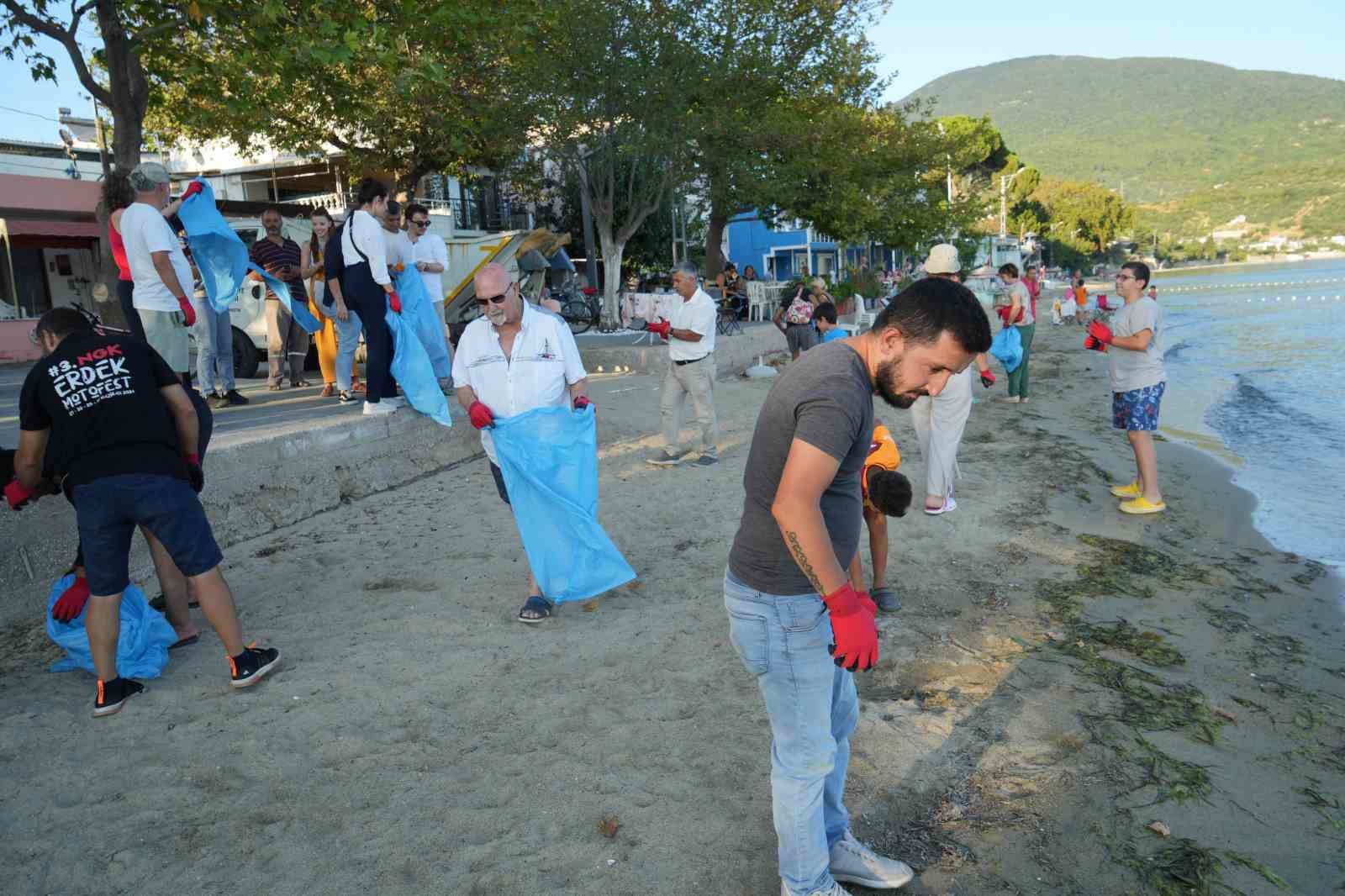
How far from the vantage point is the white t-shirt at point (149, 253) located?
5.66m

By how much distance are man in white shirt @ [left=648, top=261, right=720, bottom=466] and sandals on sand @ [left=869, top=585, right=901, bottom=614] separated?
11.4 ft

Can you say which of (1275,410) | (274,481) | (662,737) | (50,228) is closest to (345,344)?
(274,481)

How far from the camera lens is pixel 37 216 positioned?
60.6 ft

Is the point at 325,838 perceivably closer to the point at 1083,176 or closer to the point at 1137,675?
the point at 1137,675

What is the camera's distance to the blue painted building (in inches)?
1483

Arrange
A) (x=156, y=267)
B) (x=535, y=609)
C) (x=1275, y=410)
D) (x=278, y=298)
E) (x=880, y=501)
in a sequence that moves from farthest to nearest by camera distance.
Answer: (x=1275, y=410)
(x=278, y=298)
(x=156, y=267)
(x=535, y=609)
(x=880, y=501)

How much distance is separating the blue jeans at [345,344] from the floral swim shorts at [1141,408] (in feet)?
20.5

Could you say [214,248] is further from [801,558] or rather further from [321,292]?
[801,558]

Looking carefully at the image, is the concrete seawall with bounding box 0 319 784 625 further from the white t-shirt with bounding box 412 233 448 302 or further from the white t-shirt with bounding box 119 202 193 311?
the white t-shirt with bounding box 412 233 448 302

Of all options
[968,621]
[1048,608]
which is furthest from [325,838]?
[1048,608]

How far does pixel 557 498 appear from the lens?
178 inches

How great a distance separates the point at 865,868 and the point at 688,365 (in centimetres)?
558

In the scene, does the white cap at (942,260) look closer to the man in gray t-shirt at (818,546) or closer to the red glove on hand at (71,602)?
the man in gray t-shirt at (818,546)

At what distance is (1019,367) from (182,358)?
10011 mm
